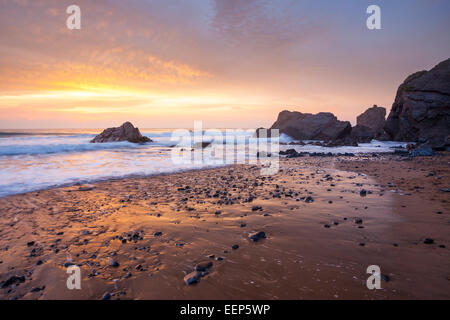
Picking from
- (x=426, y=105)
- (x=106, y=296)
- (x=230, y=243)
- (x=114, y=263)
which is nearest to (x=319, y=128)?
(x=426, y=105)

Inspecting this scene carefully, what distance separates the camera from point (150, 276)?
11.4 feet

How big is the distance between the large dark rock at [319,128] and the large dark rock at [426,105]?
10021 mm

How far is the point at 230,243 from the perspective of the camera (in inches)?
177

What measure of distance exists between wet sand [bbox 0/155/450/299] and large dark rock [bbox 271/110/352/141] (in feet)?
145

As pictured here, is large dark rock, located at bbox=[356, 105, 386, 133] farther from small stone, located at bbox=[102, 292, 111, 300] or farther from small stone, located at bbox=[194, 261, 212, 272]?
small stone, located at bbox=[102, 292, 111, 300]

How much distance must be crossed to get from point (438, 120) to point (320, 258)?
47170 mm

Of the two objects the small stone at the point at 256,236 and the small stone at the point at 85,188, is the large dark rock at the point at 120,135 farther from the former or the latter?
the small stone at the point at 256,236

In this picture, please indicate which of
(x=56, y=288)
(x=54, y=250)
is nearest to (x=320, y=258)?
(x=56, y=288)

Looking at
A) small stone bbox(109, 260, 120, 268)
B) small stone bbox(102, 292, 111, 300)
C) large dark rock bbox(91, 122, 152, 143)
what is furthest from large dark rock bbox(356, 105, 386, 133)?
small stone bbox(102, 292, 111, 300)

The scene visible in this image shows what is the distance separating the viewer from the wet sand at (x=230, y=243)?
3178 millimetres
